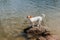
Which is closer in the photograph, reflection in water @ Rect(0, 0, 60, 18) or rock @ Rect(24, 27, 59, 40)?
rock @ Rect(24, 27, 59, 40)

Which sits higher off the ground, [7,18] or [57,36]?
[7,18]

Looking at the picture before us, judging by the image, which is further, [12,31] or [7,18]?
[7,18]

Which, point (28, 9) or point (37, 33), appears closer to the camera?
point (37, 33)

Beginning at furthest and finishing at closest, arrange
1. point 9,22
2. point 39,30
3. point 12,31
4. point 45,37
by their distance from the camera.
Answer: point 9,22 < point 12,31 < point 39,30 < point 45,37

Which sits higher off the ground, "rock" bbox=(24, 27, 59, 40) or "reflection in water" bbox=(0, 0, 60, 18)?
"reflection in water" bbox=(0, 0, 60, 18)

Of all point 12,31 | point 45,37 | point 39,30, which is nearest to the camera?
point 45,37

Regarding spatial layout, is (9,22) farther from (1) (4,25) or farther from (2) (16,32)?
(2) (16,32)

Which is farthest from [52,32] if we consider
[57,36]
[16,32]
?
[16,32]

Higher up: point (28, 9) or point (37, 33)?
point (28, 9)

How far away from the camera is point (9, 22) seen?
11031 millimetres

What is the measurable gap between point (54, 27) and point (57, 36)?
1.40 m

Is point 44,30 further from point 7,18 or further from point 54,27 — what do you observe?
point 7,18

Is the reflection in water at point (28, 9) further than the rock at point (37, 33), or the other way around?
the reflection in water at point (28, 9)

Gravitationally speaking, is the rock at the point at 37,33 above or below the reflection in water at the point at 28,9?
below
